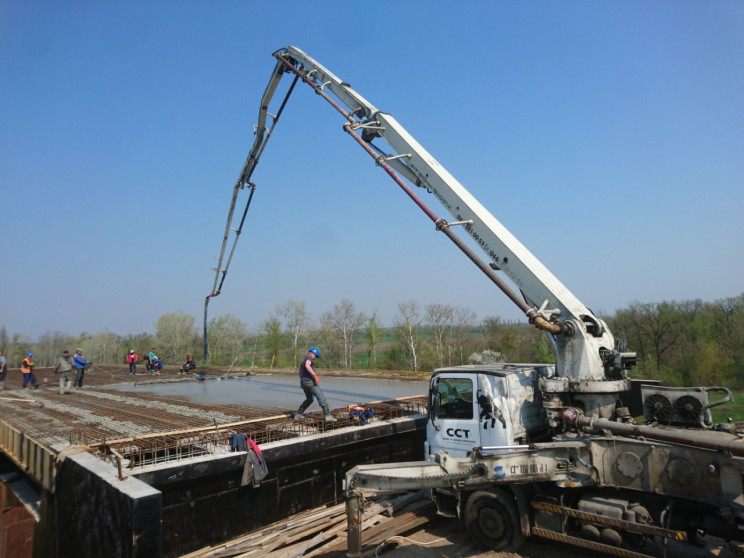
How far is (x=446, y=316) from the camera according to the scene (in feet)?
133

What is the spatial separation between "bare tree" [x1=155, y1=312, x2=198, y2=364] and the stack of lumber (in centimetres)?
4627

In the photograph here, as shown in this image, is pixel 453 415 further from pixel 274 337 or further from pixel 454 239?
pixel 274 337

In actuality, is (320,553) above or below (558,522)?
below

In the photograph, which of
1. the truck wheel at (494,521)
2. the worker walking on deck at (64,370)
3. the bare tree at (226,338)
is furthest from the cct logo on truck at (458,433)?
the bare tree at (226,338)

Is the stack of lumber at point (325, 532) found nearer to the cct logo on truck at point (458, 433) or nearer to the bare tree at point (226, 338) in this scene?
the cct logo on truck at point (458, 433)

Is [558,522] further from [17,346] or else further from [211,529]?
[17,346]

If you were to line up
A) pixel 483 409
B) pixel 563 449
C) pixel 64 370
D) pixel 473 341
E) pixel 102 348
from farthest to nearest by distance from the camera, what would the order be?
pixel 102 348
pixel 473 341
pixel 64 370
pixel 483 409
pixel 563 449

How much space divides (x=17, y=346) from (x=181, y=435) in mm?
73253

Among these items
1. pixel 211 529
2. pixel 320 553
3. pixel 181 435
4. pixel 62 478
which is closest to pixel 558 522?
pixel 320 553

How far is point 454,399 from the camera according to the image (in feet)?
22.3

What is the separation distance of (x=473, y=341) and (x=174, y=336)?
34.0 meters

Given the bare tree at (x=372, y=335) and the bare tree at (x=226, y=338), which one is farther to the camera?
the bare tree at (x=226, y=338)

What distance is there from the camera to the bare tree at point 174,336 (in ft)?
166

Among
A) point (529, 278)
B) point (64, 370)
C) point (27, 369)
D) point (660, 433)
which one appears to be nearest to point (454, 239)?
point (529, 278)
